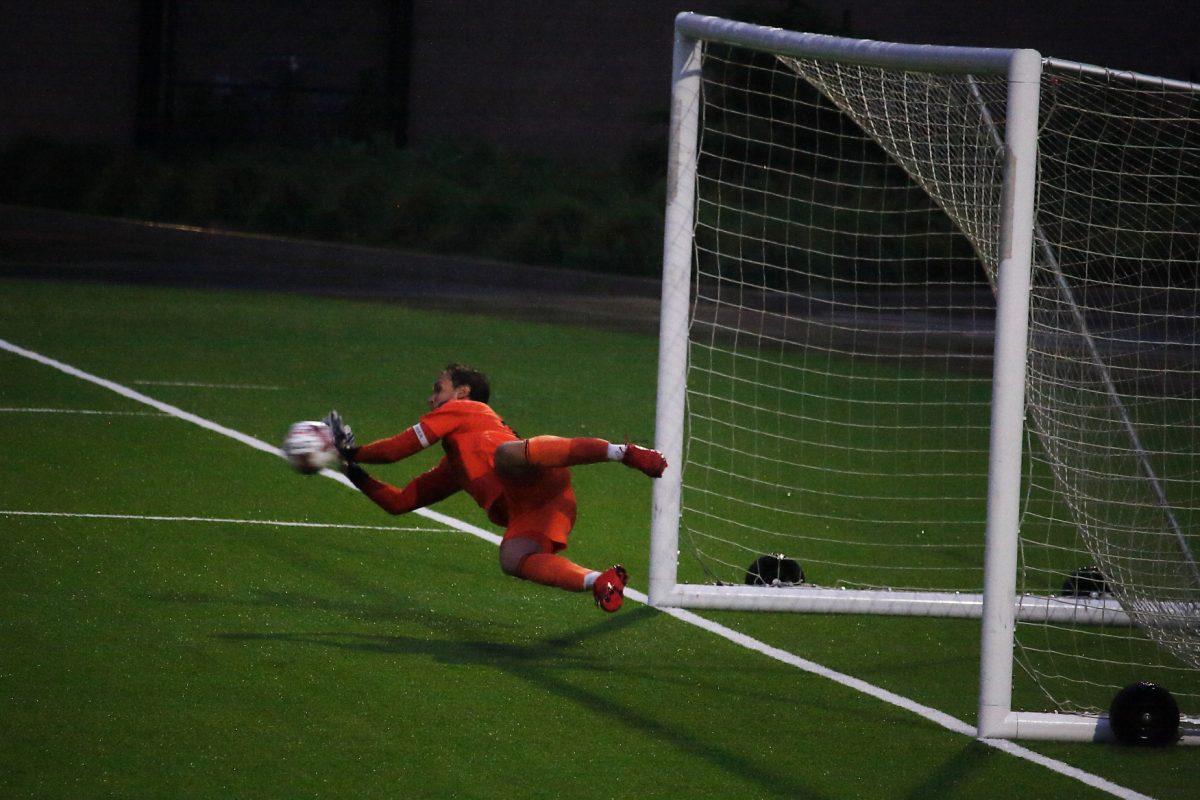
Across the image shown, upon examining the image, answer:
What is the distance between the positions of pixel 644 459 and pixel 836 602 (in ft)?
5.44

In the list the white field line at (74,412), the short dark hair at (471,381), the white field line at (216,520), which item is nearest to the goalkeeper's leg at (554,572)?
the short dark hair at (471,381)

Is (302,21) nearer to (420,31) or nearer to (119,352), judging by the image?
(420,31)

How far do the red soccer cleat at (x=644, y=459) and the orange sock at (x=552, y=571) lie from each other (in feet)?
1.75

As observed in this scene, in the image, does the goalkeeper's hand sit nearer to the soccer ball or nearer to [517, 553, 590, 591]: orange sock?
the soccer ball

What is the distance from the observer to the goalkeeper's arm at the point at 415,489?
7.78 metres

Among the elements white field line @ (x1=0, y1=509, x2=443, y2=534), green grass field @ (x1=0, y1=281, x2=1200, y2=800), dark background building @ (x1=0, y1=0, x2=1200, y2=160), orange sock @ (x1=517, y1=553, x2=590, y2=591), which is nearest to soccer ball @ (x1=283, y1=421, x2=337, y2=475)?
green grass field @ (x1=0, y1=281, x2=1200, y2=800)

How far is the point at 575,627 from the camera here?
25.3 ft

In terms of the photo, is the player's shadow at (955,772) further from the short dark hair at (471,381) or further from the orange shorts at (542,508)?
the short dark hair at (471,381)

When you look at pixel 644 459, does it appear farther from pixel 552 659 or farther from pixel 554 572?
pixel 552 659

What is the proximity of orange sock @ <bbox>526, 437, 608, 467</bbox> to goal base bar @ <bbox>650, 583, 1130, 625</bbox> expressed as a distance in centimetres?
129

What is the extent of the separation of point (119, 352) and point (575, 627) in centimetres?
941

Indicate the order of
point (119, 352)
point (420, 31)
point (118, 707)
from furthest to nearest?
point (420, 31) < point (119, 352) < point (118, 707)

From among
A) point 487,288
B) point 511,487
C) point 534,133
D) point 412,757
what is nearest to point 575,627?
point 511,487

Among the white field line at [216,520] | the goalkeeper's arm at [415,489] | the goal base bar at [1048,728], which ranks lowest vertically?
the goal base bar at [1048,728]
